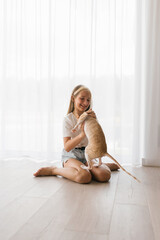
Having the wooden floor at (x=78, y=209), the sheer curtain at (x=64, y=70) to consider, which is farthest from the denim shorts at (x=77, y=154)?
the sheer curtain at (x=64, y=70)

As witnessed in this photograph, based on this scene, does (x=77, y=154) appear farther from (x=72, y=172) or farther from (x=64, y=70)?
(x=64, y=70)

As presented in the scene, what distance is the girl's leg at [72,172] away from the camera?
6.90ft

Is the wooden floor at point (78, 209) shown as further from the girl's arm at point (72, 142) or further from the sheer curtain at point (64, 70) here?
the sheer curtain at point (64, 70)

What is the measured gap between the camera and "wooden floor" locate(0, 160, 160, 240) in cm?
126

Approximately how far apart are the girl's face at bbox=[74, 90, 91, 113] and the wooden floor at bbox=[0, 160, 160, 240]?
66cm

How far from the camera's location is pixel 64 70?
3.03m

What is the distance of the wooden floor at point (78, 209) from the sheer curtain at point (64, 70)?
2.49ft

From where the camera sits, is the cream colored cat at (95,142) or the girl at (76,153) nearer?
the cream colored cat at (95,142)

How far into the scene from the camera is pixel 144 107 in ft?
9.34

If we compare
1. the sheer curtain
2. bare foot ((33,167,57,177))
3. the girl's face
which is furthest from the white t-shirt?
the sheer curtain

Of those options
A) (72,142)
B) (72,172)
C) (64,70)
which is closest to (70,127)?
(72,142)

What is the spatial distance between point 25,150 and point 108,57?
58.9 inches

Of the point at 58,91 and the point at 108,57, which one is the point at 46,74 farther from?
the point at 108,57

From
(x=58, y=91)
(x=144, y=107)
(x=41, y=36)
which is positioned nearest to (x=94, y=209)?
(x=144, y=107)
